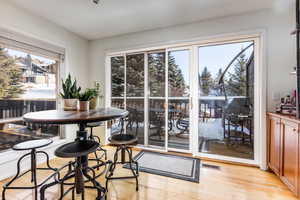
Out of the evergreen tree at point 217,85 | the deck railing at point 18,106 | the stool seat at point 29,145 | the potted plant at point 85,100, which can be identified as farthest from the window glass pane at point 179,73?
the deck railing at point 18,106

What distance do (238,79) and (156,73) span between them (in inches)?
59.1

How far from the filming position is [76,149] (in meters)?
1.42

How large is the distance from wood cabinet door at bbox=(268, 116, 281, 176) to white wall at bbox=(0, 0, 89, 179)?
3.50 meters

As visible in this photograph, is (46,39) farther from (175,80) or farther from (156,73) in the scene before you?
(175,80)

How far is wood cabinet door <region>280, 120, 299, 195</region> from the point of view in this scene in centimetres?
159

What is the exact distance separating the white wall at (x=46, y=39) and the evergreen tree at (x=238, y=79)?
305 centimetres

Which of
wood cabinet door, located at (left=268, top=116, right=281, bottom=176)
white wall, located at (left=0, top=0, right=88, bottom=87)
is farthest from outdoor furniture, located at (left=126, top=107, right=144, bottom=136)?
wood cabinet door, located at (left=268, top=116, right=281, bottom=176)

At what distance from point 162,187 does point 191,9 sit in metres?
2.58

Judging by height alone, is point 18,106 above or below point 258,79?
below

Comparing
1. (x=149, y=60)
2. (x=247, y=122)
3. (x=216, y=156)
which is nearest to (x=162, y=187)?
(x=216, y=156)

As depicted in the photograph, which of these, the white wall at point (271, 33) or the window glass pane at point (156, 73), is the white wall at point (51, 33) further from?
the white wall at point (271, 33)

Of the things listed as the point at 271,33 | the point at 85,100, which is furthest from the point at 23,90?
the point at 271,33

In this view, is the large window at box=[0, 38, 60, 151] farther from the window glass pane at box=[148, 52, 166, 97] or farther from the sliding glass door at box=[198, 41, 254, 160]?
the sliding glass door at box=[198, 41, 254, 160]

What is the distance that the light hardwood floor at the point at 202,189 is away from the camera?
1.66 meters
